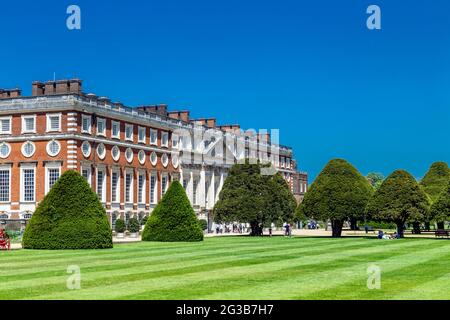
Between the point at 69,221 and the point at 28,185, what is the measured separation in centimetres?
2935

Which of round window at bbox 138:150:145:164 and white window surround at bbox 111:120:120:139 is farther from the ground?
white window surround at bbox 111:120:120:139

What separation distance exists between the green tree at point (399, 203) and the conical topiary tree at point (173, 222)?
16.8m

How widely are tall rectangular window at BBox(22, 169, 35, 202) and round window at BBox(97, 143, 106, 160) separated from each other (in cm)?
645

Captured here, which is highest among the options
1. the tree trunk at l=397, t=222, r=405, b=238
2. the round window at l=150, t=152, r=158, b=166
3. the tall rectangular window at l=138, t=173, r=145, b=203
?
the round window at l=150, t=152, r=158, b=166

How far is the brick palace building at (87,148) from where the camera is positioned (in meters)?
63.6

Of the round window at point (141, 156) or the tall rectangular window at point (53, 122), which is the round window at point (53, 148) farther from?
the round window at point (141, 156)

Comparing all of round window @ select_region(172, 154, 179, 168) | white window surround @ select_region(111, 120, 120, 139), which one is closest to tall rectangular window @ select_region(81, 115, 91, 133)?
white window surround @ select_region(111, 120, 120, 139)

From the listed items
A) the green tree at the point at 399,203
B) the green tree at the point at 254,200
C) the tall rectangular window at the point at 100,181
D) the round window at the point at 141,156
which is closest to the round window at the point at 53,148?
the tall rectangular window at the point at 100,181

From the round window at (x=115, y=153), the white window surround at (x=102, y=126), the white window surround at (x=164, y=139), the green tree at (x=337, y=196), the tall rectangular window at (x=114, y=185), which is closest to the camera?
the green tree at (x=337, y=196)

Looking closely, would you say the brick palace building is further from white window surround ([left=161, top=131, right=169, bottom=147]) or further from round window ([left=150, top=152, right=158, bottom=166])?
round window ([left=150, top=152, right=158, bottom=166])

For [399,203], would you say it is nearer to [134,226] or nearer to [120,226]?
[134,226]

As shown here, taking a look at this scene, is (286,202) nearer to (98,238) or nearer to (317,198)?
(317,198)

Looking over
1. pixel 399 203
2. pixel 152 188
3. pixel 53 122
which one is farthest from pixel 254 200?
pixel 53 122

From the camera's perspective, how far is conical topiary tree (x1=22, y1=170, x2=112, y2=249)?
3647 cm
